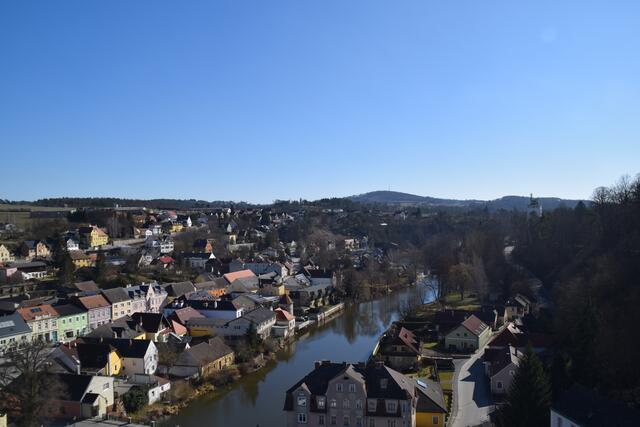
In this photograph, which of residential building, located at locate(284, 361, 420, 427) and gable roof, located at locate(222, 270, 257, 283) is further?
gable roof, located at locate(222, 270, 257, 283)

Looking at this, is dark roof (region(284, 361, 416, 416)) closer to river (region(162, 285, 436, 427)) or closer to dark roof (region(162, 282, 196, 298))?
river (region(162, 285, 436, 427))

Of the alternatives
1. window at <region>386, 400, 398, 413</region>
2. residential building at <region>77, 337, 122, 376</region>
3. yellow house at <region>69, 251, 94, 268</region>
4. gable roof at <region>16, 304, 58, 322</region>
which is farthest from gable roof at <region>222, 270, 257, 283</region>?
window at <region>386, 400, 398, 413</region>

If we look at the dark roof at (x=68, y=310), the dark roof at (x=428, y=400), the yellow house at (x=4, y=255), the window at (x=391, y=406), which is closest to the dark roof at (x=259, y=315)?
the dark roof at (x=68, y=310)

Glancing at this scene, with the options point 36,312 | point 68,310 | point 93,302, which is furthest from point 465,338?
point 36,312

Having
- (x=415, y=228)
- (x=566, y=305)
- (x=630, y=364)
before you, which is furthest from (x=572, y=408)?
(x=415, y=228)

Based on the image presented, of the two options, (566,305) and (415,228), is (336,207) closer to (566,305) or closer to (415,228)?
(415,228)

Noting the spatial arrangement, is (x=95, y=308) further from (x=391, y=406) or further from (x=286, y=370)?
(x=391, y=406)

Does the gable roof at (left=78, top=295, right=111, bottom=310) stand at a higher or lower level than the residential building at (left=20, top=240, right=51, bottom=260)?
lower
